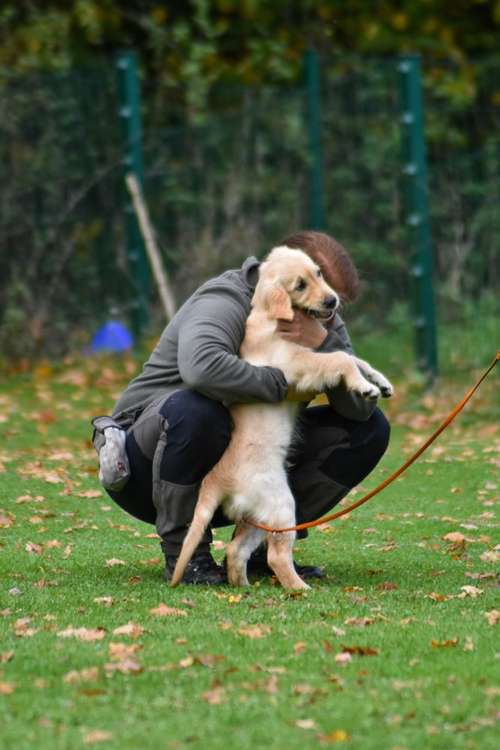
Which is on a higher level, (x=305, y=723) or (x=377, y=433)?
(x=377, y=433)

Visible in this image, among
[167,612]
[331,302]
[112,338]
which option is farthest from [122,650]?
[112,338]

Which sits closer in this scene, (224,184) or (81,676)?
(81,676)

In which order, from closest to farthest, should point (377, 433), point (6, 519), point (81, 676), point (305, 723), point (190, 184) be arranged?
point (305, 723)
point (81, 676)
point (377, 433)
point (6, 519)
point (190, 184)

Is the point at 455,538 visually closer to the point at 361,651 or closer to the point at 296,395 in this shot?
the point at 296,395

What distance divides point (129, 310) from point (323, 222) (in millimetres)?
1996

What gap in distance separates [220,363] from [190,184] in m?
8.15

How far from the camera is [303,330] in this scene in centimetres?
558

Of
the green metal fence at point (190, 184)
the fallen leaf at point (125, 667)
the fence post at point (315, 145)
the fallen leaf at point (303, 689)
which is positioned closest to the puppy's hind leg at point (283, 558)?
the fallen leaf at point (125, 667)

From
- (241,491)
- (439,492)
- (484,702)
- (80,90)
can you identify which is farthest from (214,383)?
(80,90)

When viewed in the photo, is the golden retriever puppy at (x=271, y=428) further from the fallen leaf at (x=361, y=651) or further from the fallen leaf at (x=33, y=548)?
the fallen leaf at (x=33, y=548)

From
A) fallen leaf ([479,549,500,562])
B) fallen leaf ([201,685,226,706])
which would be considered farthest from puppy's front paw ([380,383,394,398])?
fallen leaf ([201,685,226,706])

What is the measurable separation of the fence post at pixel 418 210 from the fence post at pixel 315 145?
3.22 feet

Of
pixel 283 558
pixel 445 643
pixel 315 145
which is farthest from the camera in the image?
pixel 315 145

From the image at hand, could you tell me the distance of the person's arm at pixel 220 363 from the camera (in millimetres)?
5289
